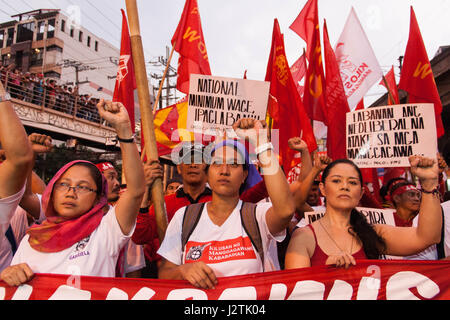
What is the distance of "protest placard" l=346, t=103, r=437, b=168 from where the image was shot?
376cm

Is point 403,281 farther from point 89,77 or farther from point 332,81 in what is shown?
point 89,77

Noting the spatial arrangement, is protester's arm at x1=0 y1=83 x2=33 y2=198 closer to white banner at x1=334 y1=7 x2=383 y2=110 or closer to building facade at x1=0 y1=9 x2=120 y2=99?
white banner at x1=334 y1=7 x2=383 y2=110

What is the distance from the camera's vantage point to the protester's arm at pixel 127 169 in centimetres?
189

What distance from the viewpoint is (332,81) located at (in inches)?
201

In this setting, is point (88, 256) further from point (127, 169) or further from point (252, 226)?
point (252, 226)

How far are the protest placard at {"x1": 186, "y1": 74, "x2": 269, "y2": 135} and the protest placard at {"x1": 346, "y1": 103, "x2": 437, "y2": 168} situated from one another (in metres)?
1.19

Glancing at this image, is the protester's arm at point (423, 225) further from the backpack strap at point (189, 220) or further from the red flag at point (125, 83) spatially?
the red flag at point (125, 83)

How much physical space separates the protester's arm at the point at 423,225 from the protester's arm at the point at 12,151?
2.10 m

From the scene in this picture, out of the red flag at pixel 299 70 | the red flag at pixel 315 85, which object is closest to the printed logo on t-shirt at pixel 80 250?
the red flag at pixel 315 85

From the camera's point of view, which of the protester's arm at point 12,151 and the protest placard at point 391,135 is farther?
the protest placard at point 391,135

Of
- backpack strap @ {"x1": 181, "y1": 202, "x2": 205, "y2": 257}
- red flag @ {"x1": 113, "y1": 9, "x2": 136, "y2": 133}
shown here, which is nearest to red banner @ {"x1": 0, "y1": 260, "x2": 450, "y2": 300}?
backpack strap @ {"x1": 181, "y1": 202, "x2": 205, "y2": 257}

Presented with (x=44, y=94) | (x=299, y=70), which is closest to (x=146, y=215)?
(x=299, y=70)

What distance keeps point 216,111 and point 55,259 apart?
226 cm
